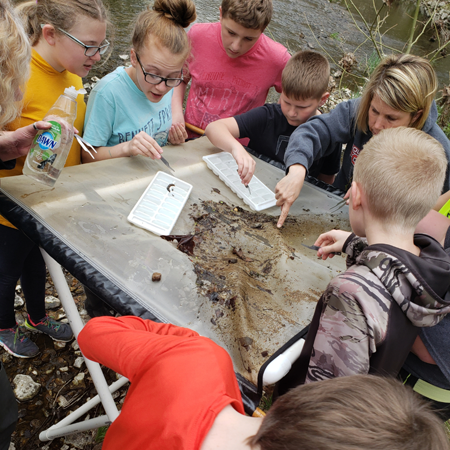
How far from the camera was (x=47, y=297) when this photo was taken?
2.47m

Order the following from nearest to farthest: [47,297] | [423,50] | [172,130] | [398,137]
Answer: [398,137] → [172,130] → [47,297] → [423,50]

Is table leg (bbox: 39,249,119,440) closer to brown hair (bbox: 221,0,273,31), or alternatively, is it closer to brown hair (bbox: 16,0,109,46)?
brown hair (bbox: 16,0,109,46)

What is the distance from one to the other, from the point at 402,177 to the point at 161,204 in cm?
103

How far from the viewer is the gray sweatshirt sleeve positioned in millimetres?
2082

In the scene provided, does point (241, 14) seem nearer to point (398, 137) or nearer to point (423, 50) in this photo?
point (398, 137)

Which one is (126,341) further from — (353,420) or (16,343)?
(16,343)

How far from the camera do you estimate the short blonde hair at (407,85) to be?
179 centimetres

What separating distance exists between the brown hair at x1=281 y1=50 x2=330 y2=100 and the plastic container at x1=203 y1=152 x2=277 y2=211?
617 millimetres

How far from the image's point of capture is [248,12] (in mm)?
2238

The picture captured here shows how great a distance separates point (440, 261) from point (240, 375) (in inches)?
28.2

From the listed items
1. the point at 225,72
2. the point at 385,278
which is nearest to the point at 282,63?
the point at 225,72

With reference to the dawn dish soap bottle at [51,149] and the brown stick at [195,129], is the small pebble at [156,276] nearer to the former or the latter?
the dawn dish soap bottle at [51,149]

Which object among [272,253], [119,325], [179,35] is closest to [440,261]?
[272,253]

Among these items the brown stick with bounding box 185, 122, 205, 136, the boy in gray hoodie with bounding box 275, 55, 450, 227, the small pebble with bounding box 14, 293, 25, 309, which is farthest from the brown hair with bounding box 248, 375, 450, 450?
the small pebble with bounding box 14, 293, 25, 309
